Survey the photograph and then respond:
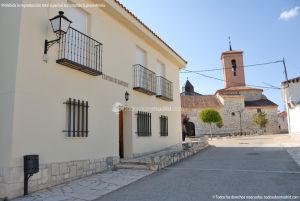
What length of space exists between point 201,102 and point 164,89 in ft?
87.1

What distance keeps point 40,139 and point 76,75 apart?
1.96m

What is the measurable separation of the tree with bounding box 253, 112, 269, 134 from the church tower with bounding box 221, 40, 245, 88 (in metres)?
7.46

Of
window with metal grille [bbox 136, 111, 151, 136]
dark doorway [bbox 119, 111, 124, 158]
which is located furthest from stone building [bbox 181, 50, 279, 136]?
dark doorway [bbox 119, 111, 124, 158]

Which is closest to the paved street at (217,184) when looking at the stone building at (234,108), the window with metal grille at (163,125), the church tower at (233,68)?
the window with metal grille at (163,125)

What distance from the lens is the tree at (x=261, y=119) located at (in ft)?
116

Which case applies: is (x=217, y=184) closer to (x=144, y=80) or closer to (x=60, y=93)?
(x=60, y=93)

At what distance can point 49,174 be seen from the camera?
582 centimetres

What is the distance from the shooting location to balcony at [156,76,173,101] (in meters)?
11.7

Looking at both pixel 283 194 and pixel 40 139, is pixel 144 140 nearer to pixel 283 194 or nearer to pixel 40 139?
pixel 40 139

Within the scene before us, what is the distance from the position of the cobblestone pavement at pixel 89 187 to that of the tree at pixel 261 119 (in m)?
31.6

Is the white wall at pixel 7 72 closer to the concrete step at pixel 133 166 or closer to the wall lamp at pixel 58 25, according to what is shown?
the wall lamp at pixel 58 25

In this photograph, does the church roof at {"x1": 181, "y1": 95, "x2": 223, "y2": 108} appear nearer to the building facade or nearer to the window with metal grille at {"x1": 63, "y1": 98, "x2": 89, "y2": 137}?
the building facade

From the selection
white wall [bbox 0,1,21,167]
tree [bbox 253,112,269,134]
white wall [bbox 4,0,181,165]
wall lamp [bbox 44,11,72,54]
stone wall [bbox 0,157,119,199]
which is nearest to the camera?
stone wall [bbox 0,157,119,199]

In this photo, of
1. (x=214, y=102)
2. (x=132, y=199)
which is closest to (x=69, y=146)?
(x=132, y=199)
